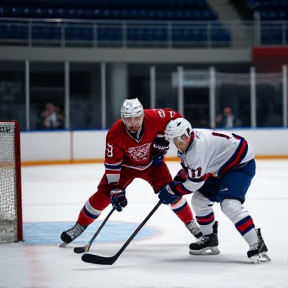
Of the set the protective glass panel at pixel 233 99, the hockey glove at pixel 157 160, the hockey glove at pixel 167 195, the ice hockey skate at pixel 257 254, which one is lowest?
the ice hockey skate at pixel 257 254

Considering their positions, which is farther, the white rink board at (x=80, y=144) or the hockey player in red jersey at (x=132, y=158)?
the white rink board at (x=80, y=144)

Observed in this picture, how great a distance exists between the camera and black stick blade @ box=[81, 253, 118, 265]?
421 cm

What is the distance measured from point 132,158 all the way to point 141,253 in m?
0.59

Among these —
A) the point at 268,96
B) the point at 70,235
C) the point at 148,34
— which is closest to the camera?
the point at 70,235

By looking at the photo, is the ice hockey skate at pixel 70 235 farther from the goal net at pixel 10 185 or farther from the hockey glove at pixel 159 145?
the hockey glove at pixel 159 145

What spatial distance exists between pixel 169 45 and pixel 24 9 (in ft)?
9.67

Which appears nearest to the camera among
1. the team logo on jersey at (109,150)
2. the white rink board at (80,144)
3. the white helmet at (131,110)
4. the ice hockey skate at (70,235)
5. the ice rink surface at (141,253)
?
the ice rink surface at (141,253)

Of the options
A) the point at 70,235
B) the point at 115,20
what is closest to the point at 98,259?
the point at 70,235

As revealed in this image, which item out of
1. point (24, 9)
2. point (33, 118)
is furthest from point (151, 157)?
point (24, 9)

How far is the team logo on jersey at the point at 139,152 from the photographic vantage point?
470cm

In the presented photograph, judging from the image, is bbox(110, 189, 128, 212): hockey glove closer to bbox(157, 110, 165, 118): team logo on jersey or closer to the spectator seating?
bbox(157, 110, 165, 118): team logo on jersey

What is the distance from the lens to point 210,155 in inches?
167

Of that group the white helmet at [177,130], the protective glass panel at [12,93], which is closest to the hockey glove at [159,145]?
the white helmet at [177,130]

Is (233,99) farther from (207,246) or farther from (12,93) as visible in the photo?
(207,246)
